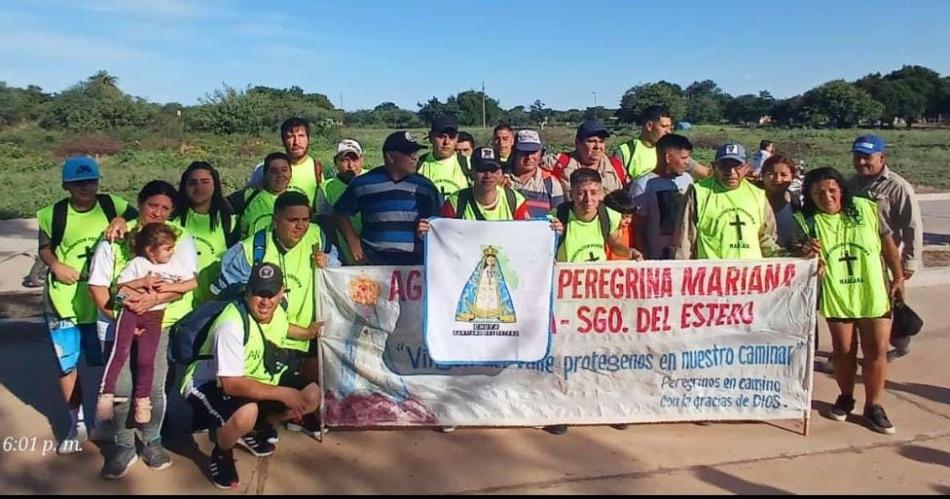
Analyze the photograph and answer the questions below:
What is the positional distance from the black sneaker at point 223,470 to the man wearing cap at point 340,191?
164cm

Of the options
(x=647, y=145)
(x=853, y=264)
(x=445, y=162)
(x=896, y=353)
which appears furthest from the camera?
(x=647, y=145)

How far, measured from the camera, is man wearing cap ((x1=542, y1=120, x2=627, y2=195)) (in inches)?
234

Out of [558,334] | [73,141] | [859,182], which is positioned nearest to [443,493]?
[558,334]

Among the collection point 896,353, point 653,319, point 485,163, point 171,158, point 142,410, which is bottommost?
point 896,353

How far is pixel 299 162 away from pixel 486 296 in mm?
2014

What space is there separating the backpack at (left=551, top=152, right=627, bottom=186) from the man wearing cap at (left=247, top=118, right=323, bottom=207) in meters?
1.80

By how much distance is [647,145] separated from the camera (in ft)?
21.6

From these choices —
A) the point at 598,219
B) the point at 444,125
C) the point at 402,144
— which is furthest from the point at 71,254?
the point at 598,219

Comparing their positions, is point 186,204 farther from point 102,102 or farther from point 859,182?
point 102,102

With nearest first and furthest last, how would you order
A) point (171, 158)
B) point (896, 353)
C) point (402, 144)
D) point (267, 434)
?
point (267, 434) → point (402, 144) → point (896, 353) → point (171, 158)

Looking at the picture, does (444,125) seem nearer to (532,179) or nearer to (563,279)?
(532,179)

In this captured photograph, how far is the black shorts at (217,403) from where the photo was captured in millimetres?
4250

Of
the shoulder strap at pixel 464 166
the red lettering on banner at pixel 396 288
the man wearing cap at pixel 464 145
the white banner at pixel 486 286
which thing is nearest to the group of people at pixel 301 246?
the white banner at pixel 486 286

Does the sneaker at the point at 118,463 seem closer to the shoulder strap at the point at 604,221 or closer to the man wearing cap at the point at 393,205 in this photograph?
the man wearing cap at the point at 393,205
